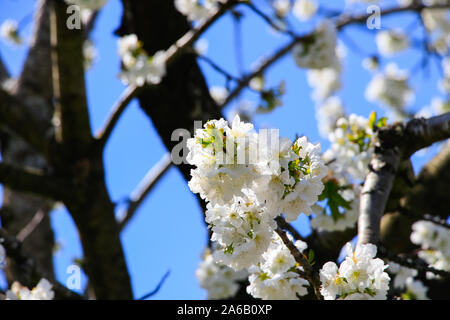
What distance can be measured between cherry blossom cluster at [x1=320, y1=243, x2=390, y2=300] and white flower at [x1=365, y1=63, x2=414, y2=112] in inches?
207

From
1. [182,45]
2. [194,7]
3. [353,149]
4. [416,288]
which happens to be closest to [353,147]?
[353,149]

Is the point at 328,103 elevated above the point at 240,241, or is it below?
above

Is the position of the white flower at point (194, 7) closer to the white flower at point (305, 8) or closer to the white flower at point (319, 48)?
the white flower at point (319, 48)

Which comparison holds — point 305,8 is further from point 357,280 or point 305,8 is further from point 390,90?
point 357,280

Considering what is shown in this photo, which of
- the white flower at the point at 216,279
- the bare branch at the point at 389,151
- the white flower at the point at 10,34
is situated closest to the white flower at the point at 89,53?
the white flower at the point at 10,34

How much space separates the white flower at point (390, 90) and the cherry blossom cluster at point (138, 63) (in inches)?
158

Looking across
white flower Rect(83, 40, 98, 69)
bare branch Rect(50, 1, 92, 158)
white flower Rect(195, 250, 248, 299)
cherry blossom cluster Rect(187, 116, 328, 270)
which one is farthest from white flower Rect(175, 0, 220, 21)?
white flower Rect(83, 40, 98, 69)

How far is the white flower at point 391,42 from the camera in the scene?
593cm

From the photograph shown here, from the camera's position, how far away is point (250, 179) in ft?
3.37

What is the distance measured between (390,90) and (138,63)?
4.24 metres
